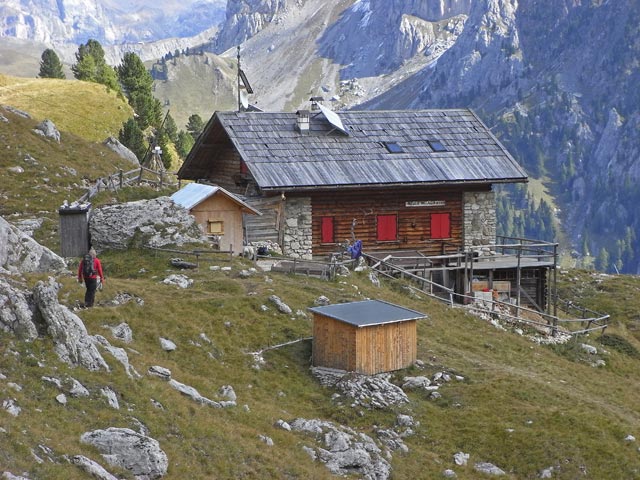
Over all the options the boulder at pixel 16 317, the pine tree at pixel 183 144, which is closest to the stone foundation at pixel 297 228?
the boulder at pixel 16 317

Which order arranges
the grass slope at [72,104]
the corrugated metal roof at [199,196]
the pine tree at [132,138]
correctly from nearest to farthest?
the corrugated metal roof at [199,196] → the pine tree at [132,138] → the grass slope at [72,104]

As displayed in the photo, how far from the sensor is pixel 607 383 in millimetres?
30000

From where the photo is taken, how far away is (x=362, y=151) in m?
42.5

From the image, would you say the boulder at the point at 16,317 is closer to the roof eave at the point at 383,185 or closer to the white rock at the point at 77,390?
the white rock at the point at 77,390

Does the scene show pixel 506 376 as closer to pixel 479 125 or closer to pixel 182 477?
pixel 182 477

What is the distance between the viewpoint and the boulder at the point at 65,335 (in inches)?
754

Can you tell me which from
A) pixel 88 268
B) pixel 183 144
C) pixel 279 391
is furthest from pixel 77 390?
pixel 183 144

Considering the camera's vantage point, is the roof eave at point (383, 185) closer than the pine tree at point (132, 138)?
Yes

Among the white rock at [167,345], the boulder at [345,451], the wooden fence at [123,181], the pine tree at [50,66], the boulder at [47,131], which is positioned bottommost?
the boulder at [345,451]

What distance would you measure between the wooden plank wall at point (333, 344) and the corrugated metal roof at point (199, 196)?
Result: 1119 cm

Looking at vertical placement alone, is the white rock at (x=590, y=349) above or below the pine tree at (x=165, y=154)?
below

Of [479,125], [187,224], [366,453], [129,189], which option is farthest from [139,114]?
[366,453]

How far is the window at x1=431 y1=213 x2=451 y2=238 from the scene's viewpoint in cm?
4288

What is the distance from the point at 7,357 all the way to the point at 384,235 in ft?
85.7
